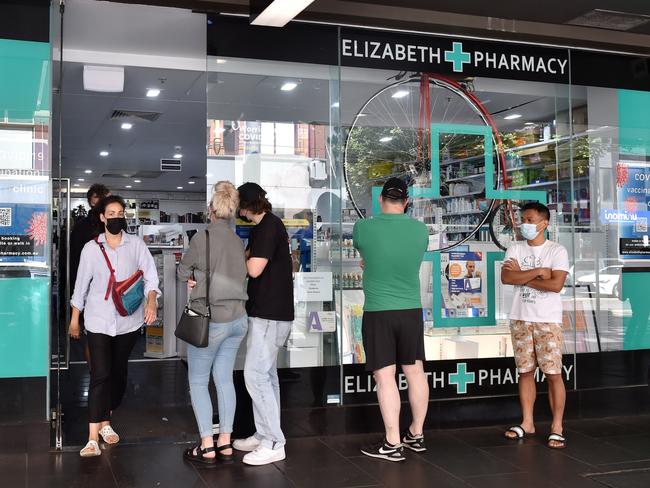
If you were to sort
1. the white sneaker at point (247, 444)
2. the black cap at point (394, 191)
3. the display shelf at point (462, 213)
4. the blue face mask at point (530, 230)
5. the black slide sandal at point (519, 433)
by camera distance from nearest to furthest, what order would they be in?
the black cap at point (394, 191), the white sneaker at point (247, 444), the blue face mask at point (530, 230), the black slide sandal at point (519, 433), the display shelf at point (462, 213)

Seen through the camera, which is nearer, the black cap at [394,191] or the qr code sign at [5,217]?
the black cap at [394,191]

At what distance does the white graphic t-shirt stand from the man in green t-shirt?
816mm

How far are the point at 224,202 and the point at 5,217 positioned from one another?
139 cm

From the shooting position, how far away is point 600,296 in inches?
216

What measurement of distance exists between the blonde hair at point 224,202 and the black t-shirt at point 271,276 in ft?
0.56

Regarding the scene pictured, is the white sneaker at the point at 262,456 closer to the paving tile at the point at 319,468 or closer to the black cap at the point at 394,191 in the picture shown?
the paving tile at the point at 319,468

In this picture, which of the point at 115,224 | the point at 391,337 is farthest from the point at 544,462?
the point at 115,224

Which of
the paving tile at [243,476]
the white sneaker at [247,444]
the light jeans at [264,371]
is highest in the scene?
the light jeans at [264,371]

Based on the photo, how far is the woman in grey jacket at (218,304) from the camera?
12.8ft

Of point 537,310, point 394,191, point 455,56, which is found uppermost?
point 455,56

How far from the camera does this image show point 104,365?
161 inches

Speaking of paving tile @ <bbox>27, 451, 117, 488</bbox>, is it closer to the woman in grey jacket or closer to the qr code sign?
the woman in grey jacket

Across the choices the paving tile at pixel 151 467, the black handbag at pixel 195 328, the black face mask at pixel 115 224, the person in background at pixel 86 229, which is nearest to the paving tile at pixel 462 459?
the paving tile at pixel 151 467

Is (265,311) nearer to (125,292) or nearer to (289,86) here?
(125,292)
